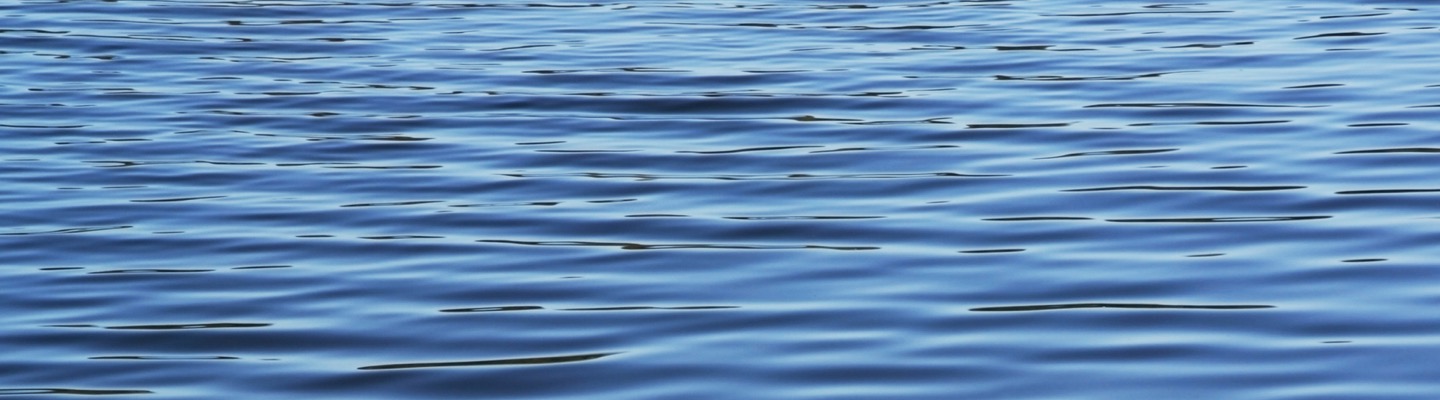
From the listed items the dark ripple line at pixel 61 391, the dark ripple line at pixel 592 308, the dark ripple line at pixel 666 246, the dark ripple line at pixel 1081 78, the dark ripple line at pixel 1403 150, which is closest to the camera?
the dark ripple line at pixel 61 391

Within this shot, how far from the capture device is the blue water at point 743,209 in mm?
3873

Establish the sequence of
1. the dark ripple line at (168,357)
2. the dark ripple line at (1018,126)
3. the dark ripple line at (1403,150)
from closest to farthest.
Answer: the dark ripple line at (168,357) < the dark ripple line at (1403,150) < the dark ripple line at (1018,126)

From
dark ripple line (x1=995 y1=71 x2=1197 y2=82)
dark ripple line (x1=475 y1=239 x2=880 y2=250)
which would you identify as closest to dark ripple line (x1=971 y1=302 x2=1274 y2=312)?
dark ripple line (x1=475 y1=239 x2=880 y2=250)

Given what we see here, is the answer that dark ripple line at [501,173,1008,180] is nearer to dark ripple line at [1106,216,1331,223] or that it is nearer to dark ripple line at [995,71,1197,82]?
dark ripple line at [1106,216,1331,223]

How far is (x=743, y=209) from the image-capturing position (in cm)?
511

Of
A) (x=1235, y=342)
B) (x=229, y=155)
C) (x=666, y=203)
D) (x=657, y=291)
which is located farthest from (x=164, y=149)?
(x=1235, y=342)

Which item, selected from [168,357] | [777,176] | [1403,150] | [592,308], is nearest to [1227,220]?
[1403,150]

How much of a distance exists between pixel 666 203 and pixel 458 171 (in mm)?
747

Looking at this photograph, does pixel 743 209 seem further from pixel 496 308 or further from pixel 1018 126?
pixel 1018 126

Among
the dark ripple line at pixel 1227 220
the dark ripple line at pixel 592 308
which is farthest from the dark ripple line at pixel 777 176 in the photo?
the dark ripple line at pixel 592 308

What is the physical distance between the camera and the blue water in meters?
3.87

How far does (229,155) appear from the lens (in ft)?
20.0

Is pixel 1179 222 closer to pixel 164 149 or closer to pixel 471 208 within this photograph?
pixel 471 208

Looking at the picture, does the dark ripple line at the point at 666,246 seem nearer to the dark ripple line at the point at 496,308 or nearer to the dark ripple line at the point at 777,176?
the dark ripple line at the point at 496,308
